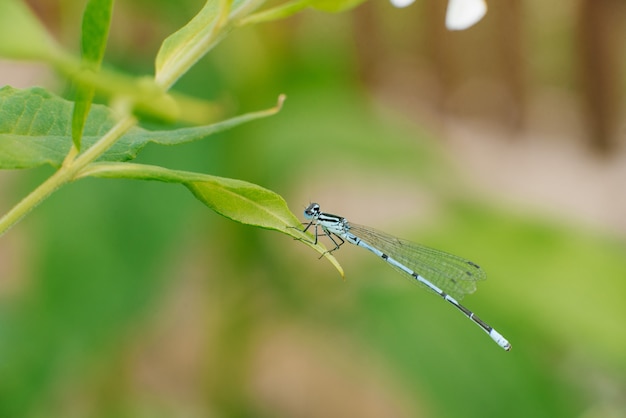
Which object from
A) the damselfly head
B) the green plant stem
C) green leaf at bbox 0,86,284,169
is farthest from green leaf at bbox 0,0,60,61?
the damselfly head

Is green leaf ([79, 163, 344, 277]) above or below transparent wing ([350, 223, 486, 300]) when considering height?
below

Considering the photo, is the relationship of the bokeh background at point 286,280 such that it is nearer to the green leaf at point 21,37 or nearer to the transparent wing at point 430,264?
the transparent wing at point 430,264

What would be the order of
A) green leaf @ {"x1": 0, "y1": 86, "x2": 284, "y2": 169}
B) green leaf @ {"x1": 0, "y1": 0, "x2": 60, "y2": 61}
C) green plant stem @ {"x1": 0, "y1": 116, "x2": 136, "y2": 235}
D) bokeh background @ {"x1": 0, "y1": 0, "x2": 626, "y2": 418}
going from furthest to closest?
bokeh background @ {"x1": 0, "y1": 0, "x2": 626, "y2": 418}
green leaf @ {"x1": 0, "y1": 86, "x2": 284, "y2": 169}
green plant stem @ {"x1": 0, "y1": 116, "x2": 136, "y2": 235}
green leaf @ {"x1": 0, "y1": 0, "x2": 60, "y2": 61}

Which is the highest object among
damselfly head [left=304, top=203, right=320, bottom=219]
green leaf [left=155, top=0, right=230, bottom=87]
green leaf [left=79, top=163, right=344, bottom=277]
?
damselfly head [left=304, top=203, right=320, bottom=219]

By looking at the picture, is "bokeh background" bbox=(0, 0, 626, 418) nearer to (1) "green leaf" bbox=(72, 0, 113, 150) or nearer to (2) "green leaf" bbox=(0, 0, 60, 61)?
(1) "green leaf" bbox=(72, 0, 113, 150)

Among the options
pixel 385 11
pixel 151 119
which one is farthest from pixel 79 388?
pixel 385 11

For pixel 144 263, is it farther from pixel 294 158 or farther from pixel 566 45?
pixel 566 45
